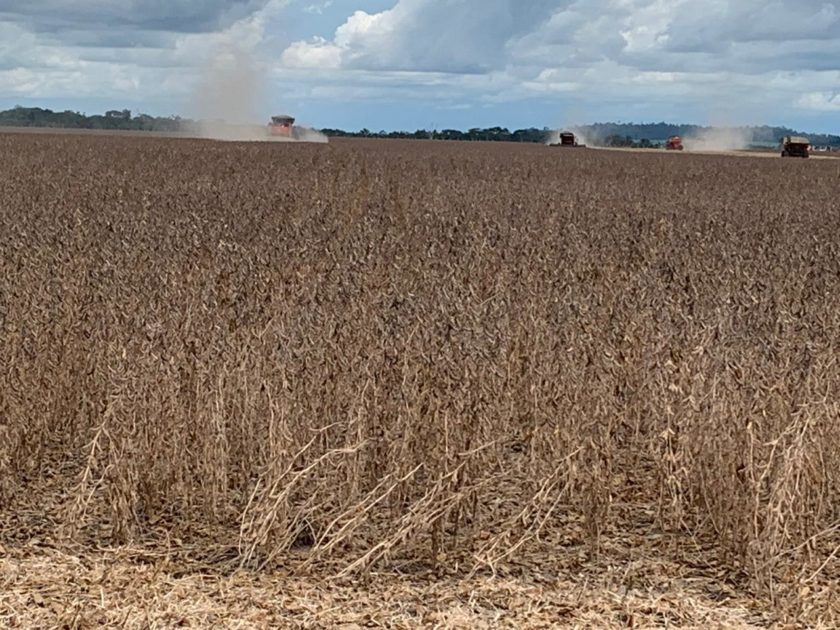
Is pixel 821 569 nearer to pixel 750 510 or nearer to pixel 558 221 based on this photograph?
pixel 750 510

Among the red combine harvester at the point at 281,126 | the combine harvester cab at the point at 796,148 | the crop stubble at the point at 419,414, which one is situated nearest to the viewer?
the crop stubble at the point at 419,414

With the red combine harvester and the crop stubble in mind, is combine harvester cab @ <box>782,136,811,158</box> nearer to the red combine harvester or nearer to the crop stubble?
the red combine harvester

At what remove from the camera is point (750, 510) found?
14.5ft

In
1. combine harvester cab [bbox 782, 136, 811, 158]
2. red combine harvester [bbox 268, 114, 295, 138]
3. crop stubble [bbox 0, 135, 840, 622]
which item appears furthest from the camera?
red combine harvester [bbox 268, 114, 295, 138]

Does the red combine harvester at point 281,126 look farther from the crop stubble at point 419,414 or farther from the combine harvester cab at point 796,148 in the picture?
the crop stubble at point 419,414

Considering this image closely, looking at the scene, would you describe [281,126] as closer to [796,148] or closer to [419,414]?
[796,148]

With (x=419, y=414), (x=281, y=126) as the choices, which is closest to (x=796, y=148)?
(x=281, y=126)

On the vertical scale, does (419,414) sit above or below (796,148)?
below

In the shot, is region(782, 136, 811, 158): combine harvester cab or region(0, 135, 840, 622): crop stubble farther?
region(782, 136, 811, 158): combine harvester cab

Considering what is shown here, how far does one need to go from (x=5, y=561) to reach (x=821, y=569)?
335 cm

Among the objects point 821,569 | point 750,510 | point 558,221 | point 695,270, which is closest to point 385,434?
point 750,510

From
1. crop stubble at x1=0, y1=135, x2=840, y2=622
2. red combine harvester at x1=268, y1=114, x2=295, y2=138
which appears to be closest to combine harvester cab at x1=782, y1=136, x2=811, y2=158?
red combine harvester at x1=268, y1=114, x2=295, y2=138

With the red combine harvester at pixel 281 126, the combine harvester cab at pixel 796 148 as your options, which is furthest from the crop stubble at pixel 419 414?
the red combine harvester at pixel 281 126

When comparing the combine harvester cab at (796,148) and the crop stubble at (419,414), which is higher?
the combine harvester cab at (796,148)
